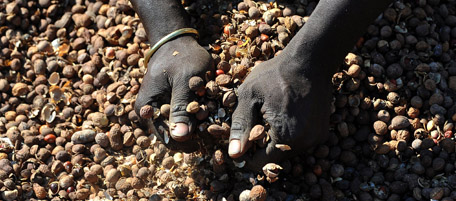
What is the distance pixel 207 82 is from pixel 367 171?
77cm

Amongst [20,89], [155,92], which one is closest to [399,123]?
[155,92]

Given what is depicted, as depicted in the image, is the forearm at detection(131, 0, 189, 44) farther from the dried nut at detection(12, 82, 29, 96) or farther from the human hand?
the dried nut at detection(12, 82, 29, 96)

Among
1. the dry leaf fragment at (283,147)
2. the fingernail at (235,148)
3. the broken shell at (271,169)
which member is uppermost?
the fingernail at (235,148)

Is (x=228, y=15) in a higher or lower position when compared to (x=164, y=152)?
higher

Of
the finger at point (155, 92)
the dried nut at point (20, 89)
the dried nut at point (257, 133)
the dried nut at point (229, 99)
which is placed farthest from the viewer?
the dried nut at point (20, 89)

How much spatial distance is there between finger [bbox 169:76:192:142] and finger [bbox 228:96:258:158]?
0.59 feet

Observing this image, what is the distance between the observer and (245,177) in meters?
2.44

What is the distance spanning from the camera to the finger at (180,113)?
2279 mm

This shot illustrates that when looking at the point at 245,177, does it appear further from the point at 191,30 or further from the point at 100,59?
the point at 100,59

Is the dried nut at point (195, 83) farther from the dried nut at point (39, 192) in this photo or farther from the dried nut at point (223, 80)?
the dried nut at point (39, 192)

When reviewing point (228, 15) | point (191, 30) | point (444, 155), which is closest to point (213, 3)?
point (228, 15)

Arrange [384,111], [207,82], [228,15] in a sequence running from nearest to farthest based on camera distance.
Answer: [207,82] → [384,111] → [228,15]

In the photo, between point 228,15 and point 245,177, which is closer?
point 245,177

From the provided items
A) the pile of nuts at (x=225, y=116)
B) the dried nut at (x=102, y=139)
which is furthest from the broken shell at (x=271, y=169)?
the dried nut at (x=102, y=139)
